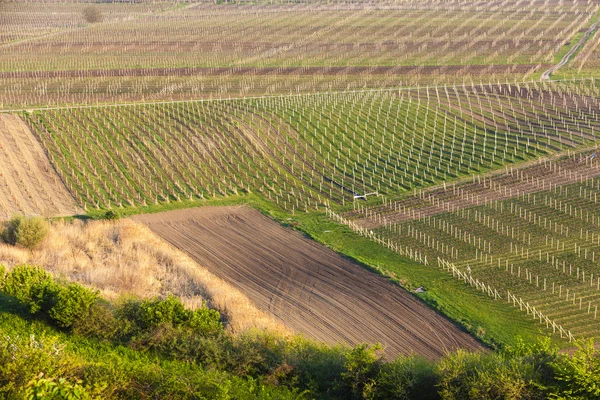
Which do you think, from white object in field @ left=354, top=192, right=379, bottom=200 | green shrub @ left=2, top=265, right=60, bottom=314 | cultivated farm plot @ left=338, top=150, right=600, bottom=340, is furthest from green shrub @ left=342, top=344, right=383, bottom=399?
white object in field @ left=354, top=192, right=379, bottom=200

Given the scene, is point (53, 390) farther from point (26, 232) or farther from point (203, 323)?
point (26, 232)

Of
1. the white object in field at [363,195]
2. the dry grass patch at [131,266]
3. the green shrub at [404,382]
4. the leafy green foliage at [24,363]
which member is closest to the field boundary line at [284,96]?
the white object in field at [363,195]

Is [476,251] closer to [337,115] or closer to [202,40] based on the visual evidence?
[337,115]

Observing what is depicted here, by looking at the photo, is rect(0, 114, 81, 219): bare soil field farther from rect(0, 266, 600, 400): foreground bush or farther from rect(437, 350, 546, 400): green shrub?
rect(437, 350, 546, 400): green shrub

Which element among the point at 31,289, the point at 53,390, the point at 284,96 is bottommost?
the point at 284,96

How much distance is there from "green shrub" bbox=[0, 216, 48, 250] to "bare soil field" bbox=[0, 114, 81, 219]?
5139mm

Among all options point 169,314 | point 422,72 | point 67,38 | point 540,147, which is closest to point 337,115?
point 540,147

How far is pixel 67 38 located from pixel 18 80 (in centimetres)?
2551

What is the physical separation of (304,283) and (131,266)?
700 cm

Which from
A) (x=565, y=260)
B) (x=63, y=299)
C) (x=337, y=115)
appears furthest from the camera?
(x=337, y=115)

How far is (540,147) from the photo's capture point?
55531 millimetres

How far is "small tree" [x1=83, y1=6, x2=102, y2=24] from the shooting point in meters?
115

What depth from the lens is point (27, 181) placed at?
5003 cm

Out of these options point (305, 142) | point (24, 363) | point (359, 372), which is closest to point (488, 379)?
point (359, 372)
